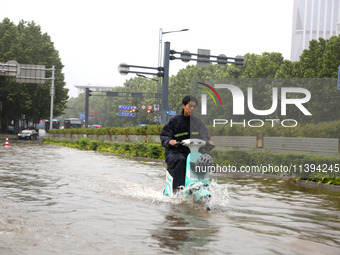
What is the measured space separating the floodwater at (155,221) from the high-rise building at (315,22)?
17135 centimetres

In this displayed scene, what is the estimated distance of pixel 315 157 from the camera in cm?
1302

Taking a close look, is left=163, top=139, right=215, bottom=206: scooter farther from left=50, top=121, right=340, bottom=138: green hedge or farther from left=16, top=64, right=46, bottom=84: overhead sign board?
left=16, top=64, right=46, bottom=84: overhead sign board

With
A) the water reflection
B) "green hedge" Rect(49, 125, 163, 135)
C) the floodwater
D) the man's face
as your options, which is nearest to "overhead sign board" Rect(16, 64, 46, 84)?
"green hedge" Rect(49, 125, 163, 135)

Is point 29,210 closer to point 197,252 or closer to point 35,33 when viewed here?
point 197,252

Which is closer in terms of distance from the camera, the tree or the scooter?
the scooter

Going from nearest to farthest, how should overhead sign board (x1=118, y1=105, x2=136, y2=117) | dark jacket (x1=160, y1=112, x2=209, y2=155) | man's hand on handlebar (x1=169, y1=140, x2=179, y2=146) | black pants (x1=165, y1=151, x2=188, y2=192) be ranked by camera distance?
1. man's hand on handlebar (x1=169, y1=140, x2=179, y2=146)
2. black pants (x1=165, y1=151, x2=188, y2=192)
3. dark jacket (x1=160, y1=112, x2=209, y2=155)
4. overhead sign board (x1=118, y1=105, x2=136, y2=117)

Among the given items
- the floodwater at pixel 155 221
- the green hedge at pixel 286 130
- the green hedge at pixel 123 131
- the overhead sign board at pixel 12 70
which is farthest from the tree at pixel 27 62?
the floodwater at pixel 155 221

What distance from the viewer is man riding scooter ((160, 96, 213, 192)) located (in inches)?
306

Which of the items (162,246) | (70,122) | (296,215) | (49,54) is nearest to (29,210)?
(162,246)

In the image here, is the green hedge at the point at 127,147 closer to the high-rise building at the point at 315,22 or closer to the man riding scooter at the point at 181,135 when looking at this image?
the man riding scooter at the point at 181,135

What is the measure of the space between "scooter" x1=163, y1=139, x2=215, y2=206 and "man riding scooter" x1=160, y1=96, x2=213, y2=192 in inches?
6.1

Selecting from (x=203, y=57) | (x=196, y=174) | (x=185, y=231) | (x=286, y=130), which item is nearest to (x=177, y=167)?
(x=196, y=174)

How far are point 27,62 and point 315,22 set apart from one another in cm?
13921

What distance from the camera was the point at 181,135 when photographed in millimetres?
8039
